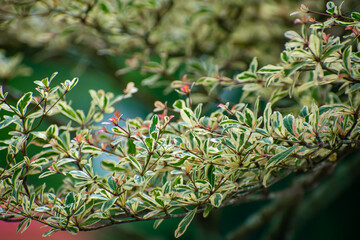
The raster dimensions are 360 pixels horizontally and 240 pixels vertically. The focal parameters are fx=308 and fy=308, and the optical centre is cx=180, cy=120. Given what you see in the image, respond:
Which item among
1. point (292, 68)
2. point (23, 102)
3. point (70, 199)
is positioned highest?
point (292, 68)

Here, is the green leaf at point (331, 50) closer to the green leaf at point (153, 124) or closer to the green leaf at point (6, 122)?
the green leaf at point (153, 124)

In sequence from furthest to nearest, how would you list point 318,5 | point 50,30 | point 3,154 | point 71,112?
point 3,154, point 50,30, point 318,5, point 71,112

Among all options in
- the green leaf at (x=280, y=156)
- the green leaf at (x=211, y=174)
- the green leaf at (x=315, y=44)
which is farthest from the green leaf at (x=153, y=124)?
the green leaf at (x=315, y=44)

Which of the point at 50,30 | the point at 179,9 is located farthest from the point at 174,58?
the point at 50,30

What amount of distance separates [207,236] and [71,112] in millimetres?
1094

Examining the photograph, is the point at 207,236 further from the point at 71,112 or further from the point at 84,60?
the point at 84,60

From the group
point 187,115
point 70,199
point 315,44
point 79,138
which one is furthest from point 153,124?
point 315,44

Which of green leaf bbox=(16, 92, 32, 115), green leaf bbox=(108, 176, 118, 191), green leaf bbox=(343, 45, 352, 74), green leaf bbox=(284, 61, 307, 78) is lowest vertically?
green leaf bbox=(108, 176, 118, 191)

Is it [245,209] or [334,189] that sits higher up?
[334,189]

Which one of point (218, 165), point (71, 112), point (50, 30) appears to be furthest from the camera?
point (50, 30)

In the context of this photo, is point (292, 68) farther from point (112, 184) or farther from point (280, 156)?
point (112, 184)

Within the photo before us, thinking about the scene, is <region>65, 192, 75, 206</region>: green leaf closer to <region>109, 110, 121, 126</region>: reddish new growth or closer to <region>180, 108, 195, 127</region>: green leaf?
<region>109, 110, 121, 126</region>: reddish new growth

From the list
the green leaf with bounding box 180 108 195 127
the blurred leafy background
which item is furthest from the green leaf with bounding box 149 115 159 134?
the blurred leafy background

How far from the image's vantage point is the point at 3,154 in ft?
7.14
